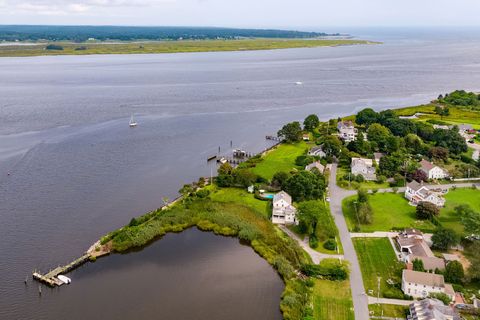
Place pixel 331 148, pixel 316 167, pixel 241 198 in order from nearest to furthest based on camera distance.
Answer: pixel 241 198
pixel 316 167
pixel 331 148

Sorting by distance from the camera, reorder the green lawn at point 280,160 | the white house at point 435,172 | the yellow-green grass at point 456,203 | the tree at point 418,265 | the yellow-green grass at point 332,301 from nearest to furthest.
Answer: the yellow-green grass at point 332,301
the tree at point 418,265
the yellow-green grass at point 456,203
the white house at point 435,172
the green lawn at point 280,160

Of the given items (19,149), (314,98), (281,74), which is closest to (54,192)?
(19,149)

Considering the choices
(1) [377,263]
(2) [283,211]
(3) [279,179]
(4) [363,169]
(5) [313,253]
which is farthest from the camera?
(4) [363,169]

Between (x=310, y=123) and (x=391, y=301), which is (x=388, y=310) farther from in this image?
(x=310, y=123)

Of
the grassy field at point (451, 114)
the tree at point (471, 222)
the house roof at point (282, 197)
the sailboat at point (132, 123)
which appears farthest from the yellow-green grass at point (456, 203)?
the sailboat at point (132, 123)

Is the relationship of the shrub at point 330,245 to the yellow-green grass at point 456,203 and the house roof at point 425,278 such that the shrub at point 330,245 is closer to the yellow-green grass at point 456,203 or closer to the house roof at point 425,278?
the house roof at point 425,278

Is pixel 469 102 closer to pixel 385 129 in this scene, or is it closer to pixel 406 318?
pixel 385 129

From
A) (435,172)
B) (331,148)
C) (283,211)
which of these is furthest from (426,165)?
(283,211)
